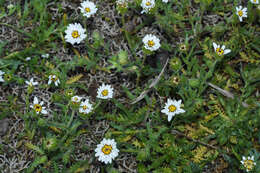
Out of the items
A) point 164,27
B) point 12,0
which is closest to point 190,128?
point 164,27

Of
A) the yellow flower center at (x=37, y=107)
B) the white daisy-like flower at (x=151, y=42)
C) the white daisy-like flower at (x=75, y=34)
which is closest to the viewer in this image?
the yellow flower center at (x=37, y=107)

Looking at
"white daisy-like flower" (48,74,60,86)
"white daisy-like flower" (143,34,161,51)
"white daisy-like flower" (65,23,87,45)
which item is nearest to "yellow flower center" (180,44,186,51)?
"white daisy-like flower" (143,34,161,51)

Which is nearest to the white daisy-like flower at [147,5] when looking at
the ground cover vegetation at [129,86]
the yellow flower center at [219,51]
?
the ground cover vegetation at [129,86]

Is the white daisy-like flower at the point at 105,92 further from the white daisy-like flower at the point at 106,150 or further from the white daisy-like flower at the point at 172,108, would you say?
the white daisy-like flower at the point at 172,108

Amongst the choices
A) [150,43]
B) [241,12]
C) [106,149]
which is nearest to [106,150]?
[106,149]

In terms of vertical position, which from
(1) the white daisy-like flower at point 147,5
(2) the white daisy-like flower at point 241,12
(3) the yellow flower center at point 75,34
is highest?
(1) the white daisy-like flower at point 147,5

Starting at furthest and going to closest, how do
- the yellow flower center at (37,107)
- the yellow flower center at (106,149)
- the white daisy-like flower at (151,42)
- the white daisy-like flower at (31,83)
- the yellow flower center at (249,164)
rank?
1. the white daisy-like flower at (151,42)
2. the white daisy-like flower at (31,83)
3. the yellow flower center at (37,107)
4. the yellow flower center at (106,149)
5. the yellow flower center at (249,164)

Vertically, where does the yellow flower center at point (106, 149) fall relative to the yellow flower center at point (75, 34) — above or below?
below
